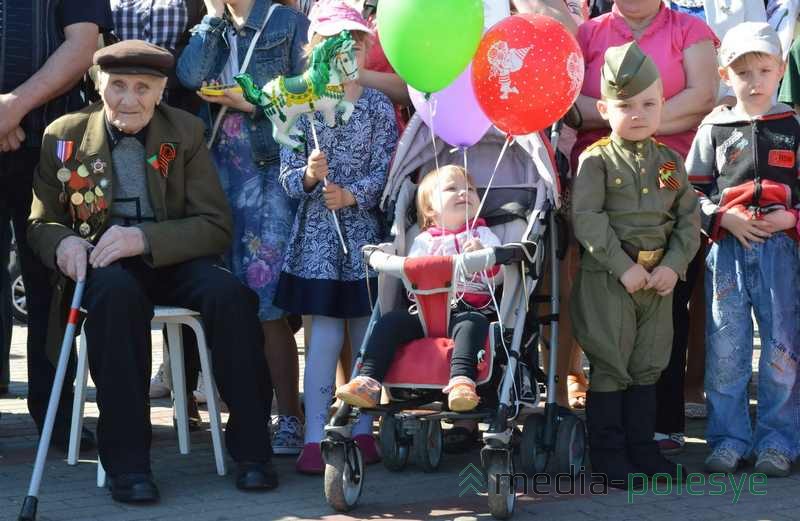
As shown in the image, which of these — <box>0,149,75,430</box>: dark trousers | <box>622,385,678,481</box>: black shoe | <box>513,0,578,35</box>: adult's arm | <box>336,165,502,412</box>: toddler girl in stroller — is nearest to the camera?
<box>336,165,502,412</box>: toddler girl in stroller

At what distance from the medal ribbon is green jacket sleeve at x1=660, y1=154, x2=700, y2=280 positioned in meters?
2.60

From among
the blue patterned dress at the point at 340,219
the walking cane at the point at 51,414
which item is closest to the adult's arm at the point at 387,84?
the blue patterned dress at the point at 340,219

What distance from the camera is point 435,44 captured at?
514 centimetres

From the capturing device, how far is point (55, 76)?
5.96 metres

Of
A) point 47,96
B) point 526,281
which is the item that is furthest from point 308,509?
point 47,96

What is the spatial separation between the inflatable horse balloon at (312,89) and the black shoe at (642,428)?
1.77 meters

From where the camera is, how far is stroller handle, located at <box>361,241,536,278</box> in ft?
17.0

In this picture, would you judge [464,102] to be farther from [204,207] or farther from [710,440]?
[710,440]

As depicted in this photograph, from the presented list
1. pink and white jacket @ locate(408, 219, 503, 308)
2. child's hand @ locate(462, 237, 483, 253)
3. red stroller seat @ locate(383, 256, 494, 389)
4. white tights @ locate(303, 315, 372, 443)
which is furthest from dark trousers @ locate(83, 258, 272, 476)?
child's hand @ locate(462, 237, 483, 253)

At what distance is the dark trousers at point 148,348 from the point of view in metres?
5.29

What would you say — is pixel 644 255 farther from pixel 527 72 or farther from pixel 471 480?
pixel 471 480

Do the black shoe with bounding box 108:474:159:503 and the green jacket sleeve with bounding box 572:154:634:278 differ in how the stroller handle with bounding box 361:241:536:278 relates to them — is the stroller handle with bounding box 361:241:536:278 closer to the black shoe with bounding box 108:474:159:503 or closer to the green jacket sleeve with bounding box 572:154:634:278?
the green jacket sleeve with bounding box 572:154:634:278

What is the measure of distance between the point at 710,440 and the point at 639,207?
1.14 m

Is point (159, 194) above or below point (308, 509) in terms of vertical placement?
above
